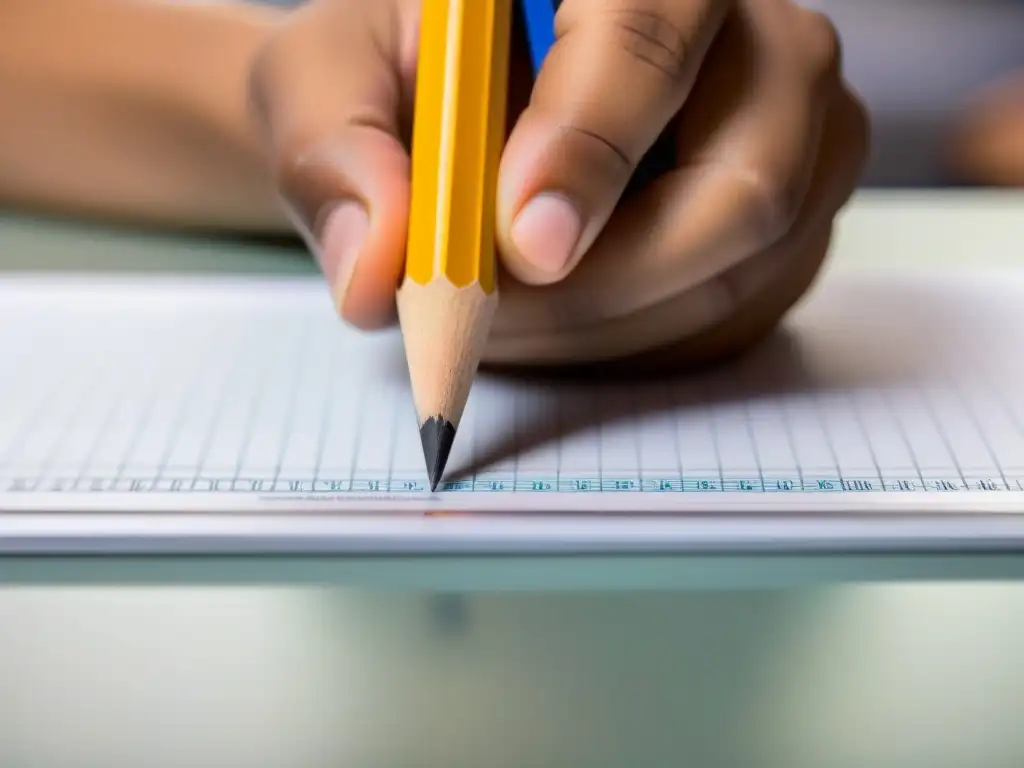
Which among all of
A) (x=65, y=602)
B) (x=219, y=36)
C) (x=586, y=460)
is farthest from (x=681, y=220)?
(x=219, y=36)

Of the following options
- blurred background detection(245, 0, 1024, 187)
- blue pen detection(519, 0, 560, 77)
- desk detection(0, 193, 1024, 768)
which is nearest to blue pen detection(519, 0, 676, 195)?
blue pen detection(519, 0, 560, 77)

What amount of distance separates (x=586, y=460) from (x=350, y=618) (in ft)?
0.25

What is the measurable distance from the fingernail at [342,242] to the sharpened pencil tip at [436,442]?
4 centimetres

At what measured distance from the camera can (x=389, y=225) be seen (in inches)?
9.9

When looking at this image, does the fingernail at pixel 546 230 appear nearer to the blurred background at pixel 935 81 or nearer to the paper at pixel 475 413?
the paper at pixel 475 413

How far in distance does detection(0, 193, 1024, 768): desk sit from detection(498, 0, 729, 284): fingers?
79 mm

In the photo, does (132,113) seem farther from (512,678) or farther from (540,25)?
(512,678)

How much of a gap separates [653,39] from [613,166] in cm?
4

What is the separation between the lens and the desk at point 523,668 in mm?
192

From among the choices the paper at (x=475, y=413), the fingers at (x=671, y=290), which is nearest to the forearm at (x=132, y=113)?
the paper at (x=475, y=413)

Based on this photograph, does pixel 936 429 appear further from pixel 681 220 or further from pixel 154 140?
pixel 154 140

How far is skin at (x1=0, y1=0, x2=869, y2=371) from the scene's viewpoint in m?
0.25

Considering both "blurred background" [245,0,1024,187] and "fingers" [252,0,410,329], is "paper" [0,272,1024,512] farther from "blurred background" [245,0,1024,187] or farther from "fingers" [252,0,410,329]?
"blurred background" [245,0,1024,187]

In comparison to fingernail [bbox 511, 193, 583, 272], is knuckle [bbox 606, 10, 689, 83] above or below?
above
